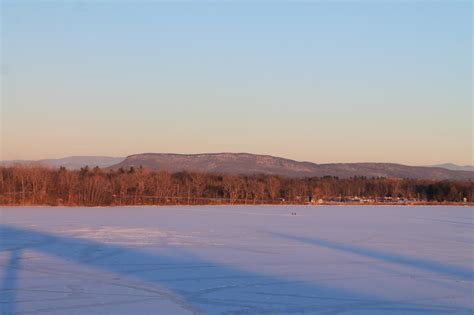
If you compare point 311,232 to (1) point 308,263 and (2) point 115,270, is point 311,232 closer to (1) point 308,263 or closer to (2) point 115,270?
(1) point 308,263

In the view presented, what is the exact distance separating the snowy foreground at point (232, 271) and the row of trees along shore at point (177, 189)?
19064mm

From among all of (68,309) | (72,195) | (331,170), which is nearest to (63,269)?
(68,309)

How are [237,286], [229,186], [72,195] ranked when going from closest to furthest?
[237,286] → [72,195] → [229,186]

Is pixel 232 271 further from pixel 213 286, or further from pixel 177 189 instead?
pixel 177 189

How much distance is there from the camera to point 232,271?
9906 millimetres

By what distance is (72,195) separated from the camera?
118ft

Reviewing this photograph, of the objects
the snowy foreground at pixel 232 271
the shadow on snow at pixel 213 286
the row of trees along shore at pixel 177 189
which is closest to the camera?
the shadow on snow at pixel 213 286

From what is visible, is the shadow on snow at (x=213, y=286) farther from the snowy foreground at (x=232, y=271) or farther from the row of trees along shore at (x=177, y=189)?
the row of trees along shore at (x=177, y=189)

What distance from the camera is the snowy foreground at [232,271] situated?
754 centimetres

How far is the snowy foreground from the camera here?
297 inches

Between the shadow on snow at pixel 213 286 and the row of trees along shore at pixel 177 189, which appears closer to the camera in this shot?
the shadow on snow at pixel 213 286

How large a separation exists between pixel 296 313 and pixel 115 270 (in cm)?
380

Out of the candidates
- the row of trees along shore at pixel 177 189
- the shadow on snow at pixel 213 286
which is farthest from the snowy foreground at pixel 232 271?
the row of trees along shore at pixel 177 189

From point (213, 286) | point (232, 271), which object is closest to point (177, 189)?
point (232, 271)
